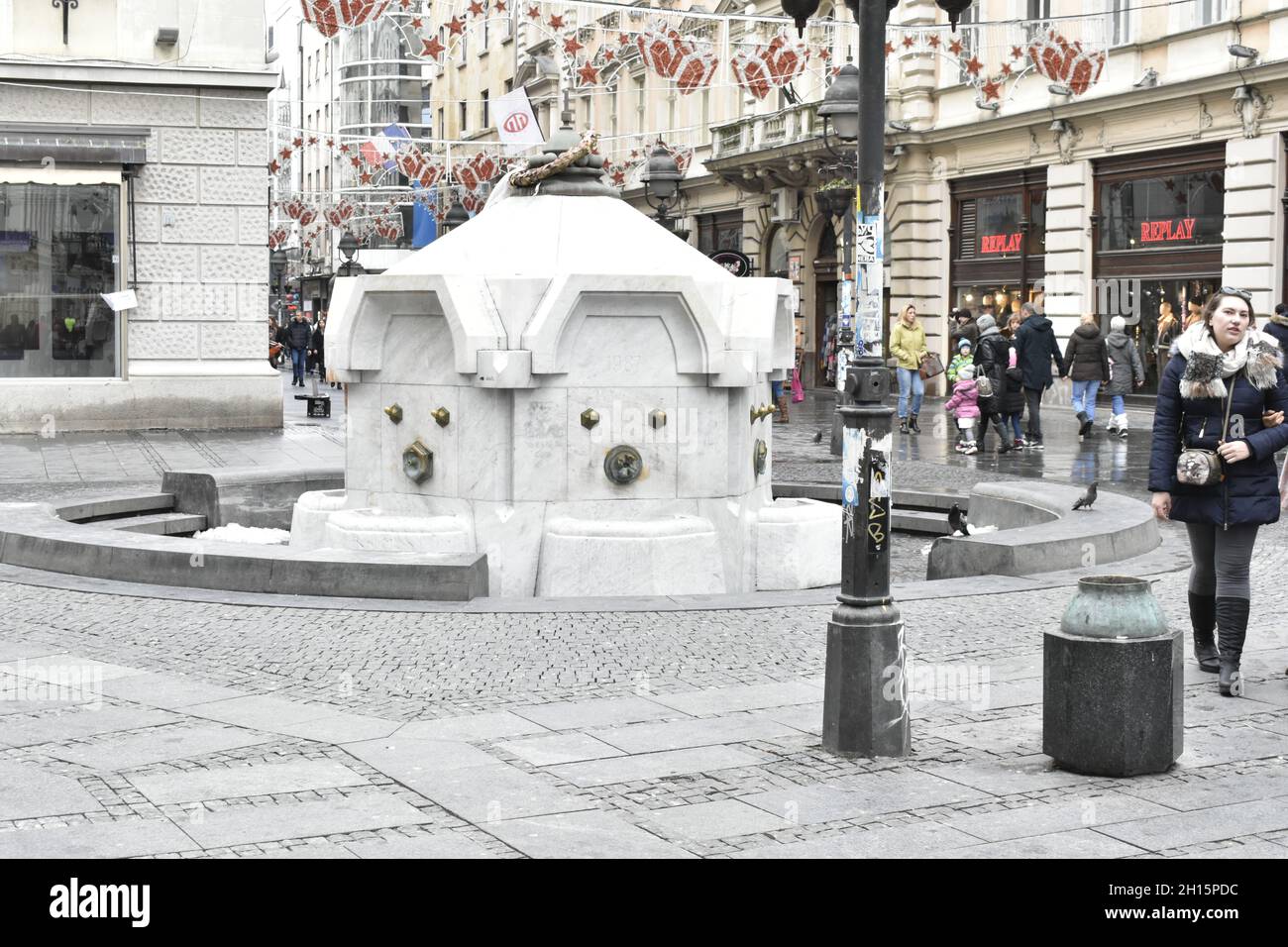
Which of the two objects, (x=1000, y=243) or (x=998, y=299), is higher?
(x=1000, y=243)

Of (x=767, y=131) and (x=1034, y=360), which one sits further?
(x=767, y=131)

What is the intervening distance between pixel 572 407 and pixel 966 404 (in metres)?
11.3

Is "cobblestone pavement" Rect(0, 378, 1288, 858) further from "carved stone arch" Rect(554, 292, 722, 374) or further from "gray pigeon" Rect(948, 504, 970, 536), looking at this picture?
"gray pigeon" Rect(948, 504, 970, 536)

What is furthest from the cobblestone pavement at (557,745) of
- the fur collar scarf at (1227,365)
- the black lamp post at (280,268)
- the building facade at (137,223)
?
the black lamp post at (280,268)

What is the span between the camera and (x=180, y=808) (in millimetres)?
5699

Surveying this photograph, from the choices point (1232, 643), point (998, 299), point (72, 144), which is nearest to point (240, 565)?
point (1232, 643)

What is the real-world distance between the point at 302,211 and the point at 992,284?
2339cm

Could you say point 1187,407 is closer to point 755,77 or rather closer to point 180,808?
point 180,808

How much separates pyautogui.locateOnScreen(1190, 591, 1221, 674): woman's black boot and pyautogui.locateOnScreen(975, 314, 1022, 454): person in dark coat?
13.2 metres

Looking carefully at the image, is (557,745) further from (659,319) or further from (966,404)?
(966,404)

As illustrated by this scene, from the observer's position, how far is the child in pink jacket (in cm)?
2097

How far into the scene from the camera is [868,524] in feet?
21.4

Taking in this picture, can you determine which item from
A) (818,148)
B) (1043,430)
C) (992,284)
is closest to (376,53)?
(818,148)

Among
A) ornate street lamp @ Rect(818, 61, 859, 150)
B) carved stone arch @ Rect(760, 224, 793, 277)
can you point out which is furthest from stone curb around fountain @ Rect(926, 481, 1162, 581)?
carved stone arch @ Rect(760, 224, 793, 277)
